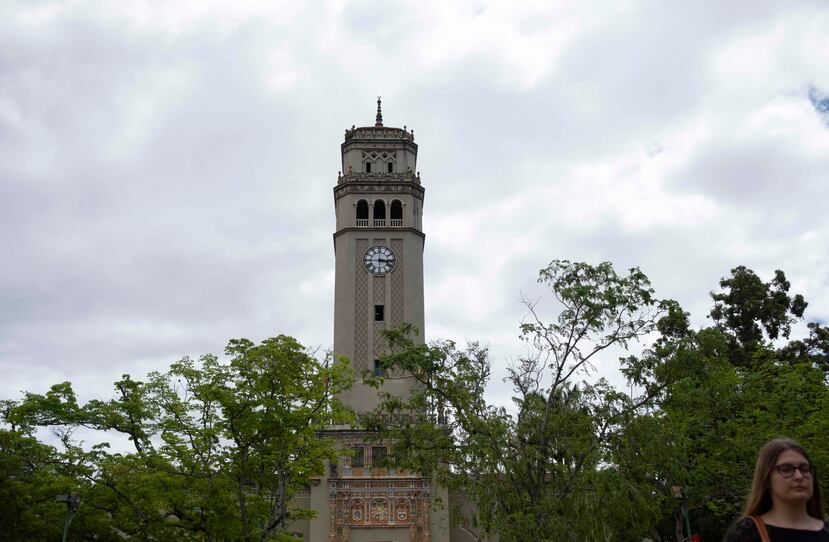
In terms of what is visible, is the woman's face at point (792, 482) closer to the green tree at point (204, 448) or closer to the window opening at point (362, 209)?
the green tree at point (204, 448)

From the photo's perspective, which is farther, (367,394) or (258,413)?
(367,394)

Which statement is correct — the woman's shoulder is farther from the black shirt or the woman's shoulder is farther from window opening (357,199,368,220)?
window opening (357,199,368,220)

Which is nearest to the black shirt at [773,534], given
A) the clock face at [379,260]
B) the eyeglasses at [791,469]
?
the eyeglasses at [791,469]

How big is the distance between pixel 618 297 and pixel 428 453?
22.7 ft

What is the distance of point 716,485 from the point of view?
2959 cm

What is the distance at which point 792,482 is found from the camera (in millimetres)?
4309

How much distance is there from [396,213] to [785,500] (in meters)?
48.8

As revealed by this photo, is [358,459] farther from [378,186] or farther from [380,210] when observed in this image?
[378,186]

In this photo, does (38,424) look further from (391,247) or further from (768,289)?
(768,289)

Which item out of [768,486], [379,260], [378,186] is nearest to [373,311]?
[379,260]

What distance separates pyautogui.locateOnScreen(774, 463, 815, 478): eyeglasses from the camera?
4.33m

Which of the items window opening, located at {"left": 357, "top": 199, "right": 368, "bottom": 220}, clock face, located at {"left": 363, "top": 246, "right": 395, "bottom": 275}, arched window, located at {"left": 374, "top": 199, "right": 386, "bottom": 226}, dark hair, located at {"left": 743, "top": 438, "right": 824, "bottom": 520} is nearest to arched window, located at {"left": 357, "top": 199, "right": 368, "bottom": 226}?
window opening, located at {"left": 357, "top": 199, "right": 368, "bottom": 220}

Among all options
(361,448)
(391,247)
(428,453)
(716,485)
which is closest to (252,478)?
(428,453)

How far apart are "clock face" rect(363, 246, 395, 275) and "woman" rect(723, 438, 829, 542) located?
4654cm
